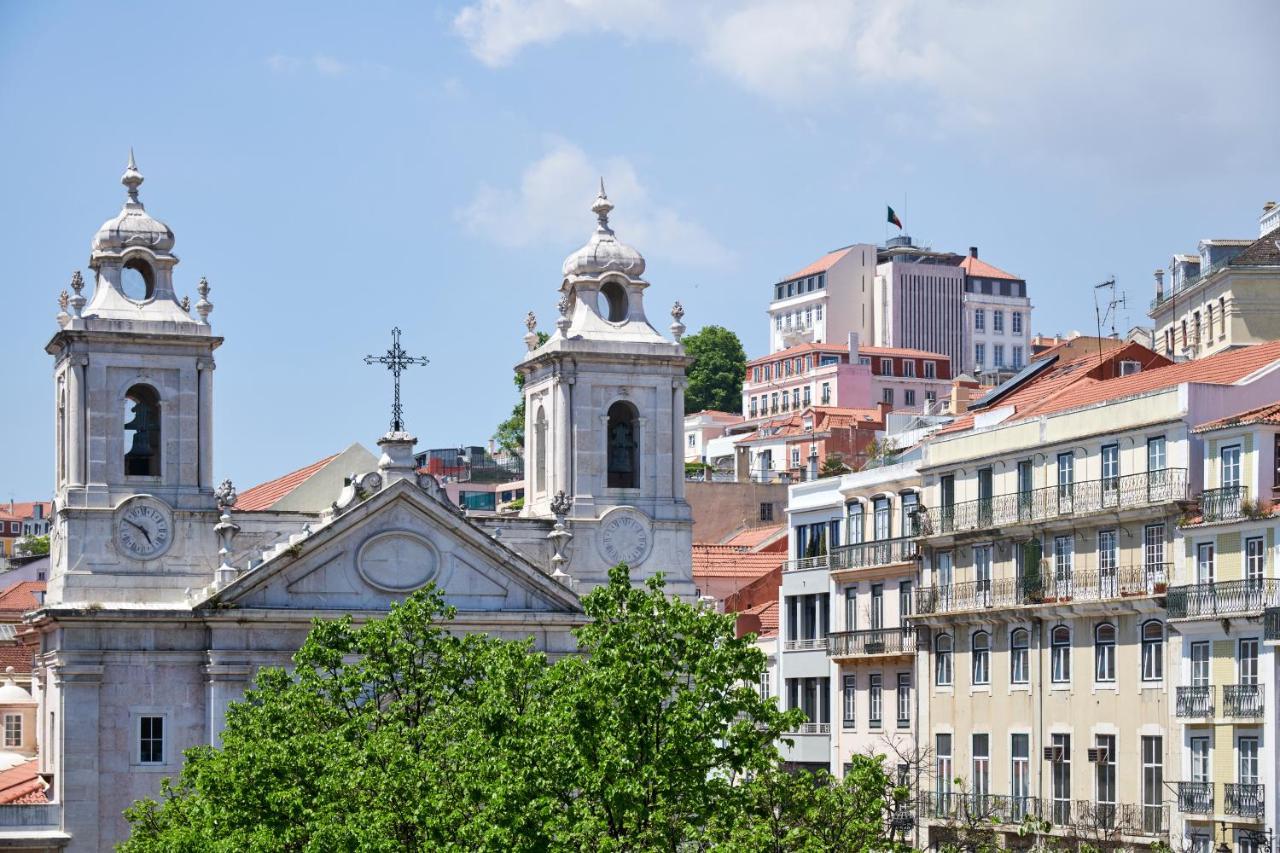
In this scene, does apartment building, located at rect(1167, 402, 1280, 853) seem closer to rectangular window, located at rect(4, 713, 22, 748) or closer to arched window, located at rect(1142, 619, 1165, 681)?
arched window, located at rect(1142, 619, 1165, 681)

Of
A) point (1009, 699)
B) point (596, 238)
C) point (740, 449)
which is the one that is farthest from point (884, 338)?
point (1009, 699)

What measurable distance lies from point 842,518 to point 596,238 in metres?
10.1

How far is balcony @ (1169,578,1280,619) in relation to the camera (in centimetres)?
6306

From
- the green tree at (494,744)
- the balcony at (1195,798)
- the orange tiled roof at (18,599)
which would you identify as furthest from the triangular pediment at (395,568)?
the orange tiled roof at (18,599)

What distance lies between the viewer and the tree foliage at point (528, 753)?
2163 inches

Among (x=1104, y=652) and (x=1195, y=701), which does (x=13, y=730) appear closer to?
(x=1104, y=652)

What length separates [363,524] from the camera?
273 ft

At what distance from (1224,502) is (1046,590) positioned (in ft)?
25.3

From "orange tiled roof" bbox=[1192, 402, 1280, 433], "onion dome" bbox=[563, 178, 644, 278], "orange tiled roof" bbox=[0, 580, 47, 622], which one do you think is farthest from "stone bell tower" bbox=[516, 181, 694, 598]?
"orange tiled roof" bbox=[0, 580, 47, 622]

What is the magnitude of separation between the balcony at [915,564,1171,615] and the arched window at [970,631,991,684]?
2.43 ft

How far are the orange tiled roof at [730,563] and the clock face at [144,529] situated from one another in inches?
856

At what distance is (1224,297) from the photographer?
93.3m

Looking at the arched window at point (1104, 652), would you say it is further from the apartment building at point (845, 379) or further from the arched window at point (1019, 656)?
the apartment building at point (845, 379)

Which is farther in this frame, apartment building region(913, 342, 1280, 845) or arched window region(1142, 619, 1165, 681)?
apartment building region(913, 342, 1280, 845)
